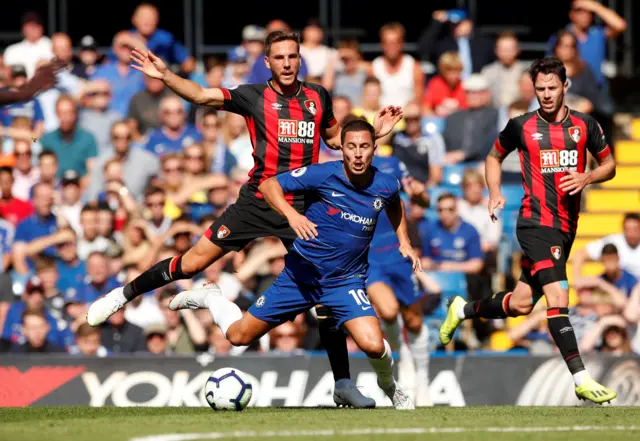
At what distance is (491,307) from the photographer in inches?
415

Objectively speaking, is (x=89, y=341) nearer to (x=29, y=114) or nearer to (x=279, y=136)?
(x=279, y=136)

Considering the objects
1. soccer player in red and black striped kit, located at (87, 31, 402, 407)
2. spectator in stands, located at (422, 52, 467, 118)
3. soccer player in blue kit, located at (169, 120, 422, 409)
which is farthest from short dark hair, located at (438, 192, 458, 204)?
soccer player in blue kit, located at (169, 120, 422, 409)

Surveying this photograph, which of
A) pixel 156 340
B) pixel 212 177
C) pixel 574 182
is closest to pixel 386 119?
pixel 574 182

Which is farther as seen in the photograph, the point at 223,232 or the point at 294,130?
the point at 223,232

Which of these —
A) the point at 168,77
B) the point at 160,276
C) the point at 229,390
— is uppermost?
the point at 168,77

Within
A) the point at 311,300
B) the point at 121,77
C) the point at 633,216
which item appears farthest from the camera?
the point at 121,77

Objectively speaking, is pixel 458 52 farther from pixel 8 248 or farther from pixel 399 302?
pixel 8 248

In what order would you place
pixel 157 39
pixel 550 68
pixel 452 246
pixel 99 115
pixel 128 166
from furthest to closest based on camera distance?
pixel 157 39
pixel 99 115
pixel 128 166
pixel 452 246
pixel 550 68

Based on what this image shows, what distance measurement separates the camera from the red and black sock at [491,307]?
10430 millimetres

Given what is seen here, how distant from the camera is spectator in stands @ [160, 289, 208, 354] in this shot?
13.1 m

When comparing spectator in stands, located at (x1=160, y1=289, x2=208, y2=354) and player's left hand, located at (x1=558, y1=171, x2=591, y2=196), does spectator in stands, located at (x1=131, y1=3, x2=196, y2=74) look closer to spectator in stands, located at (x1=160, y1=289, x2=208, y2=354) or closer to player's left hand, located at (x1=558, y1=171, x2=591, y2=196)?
spectator in stands, located at (x1=160, y1=289, x2=208, y2=354)

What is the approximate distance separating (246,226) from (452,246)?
4.61 meters

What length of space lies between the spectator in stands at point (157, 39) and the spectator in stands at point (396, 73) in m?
2.54

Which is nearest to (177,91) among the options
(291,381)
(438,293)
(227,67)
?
(291,381)
